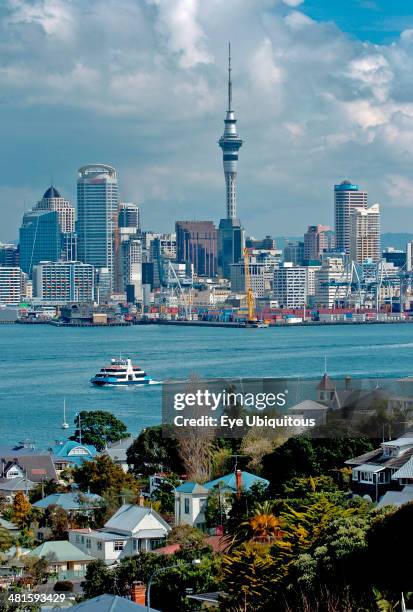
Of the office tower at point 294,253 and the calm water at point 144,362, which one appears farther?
the office tower at point 294,253

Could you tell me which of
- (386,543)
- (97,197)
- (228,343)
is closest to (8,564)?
(386,543)

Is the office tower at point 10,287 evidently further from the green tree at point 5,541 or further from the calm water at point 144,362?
the green tree at point 5,541

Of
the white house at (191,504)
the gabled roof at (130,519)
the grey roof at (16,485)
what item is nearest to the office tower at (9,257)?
the grey roof at (16,485)

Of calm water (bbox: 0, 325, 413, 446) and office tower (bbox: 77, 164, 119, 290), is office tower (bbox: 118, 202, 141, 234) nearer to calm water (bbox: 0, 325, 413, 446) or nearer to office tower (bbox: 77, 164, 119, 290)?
office tower (bbox: 77, 164, 119, 290)

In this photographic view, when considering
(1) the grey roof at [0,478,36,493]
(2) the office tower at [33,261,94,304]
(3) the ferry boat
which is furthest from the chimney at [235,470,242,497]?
(2) the office tower at [33,261,94,304]

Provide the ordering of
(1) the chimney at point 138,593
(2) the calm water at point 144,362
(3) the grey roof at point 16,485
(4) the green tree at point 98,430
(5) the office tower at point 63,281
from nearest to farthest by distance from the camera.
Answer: (1) the chimney at point 138,593 → (3) the grey roof at point 16,485 → (4) the green tree at point 98,430 → (2) the calm water at point 144,362 → (5) the office tower at point 63,281

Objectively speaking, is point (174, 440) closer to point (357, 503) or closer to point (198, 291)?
Answer: point (357, 503)

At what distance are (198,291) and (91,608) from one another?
75715mm

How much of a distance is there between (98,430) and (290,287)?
65.9m

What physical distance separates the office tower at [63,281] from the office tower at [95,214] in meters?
7.03

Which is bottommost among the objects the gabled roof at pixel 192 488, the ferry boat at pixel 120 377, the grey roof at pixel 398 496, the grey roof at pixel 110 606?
the ferry boat at pixel 120 377

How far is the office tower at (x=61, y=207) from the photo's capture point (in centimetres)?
10038

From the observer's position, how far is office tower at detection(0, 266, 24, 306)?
83000mm

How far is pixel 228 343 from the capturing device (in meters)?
45.2
